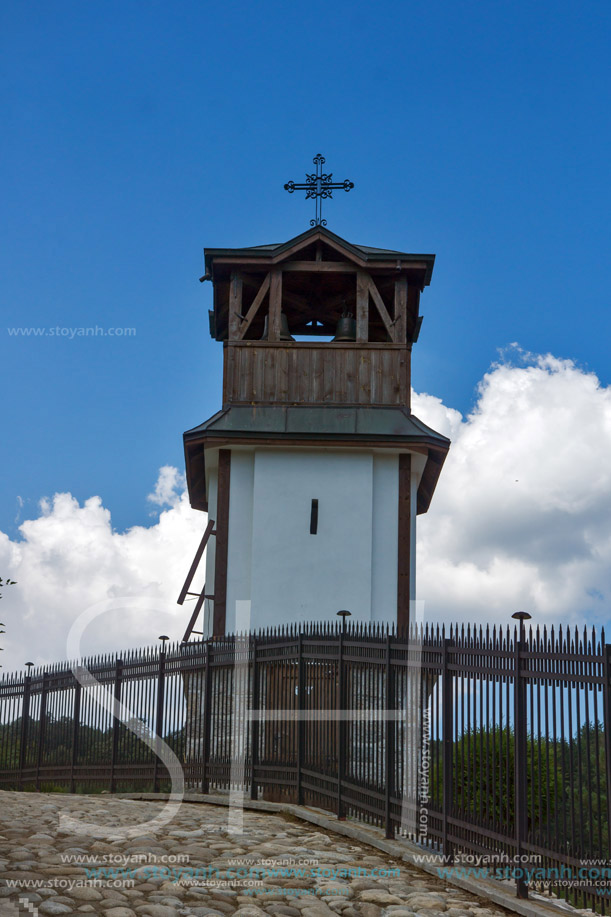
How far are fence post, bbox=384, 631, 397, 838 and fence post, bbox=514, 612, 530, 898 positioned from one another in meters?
2.31

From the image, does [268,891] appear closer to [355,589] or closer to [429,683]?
[429,683]

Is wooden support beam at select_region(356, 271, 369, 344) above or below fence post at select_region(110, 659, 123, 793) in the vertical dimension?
above

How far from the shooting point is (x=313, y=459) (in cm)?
1950

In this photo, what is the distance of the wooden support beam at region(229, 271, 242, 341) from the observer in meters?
20.3

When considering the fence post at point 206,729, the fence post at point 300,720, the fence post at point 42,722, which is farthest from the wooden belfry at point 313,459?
the fence post at point 300,720

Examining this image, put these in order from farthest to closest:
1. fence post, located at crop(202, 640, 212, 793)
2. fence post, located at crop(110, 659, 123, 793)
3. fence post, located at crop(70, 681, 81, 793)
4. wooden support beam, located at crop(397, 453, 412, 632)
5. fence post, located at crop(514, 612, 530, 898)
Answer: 1. wooden support beam, located at crop(397, 453, 412, 632)
2. fence post, located at crop(70, 681, 81, 793)
3. fence post, located at crop(110, 659, 123, 793)
4. fence post, located at crop(202, 640, 212, 793)
5. fence post, located at crop(514, 612, 530, 898)

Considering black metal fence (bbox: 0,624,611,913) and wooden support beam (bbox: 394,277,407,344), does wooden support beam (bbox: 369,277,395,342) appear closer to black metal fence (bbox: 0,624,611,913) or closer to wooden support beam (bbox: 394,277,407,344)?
wooden support beam (bbox: 394,277,407,344)

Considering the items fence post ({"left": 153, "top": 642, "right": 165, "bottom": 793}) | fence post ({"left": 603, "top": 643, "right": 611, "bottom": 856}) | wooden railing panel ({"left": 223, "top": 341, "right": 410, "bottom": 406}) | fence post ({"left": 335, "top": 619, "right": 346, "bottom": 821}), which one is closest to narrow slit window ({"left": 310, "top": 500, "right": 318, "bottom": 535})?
wooden railing panel ({"left": 223, "top": 341, "right": 410, "bottom": 406})

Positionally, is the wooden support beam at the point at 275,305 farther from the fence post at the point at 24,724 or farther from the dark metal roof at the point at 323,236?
the fence post at the point at 24,724

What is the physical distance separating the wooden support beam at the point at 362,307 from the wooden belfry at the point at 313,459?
28 millimetres

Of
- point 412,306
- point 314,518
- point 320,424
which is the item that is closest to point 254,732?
point 314,518

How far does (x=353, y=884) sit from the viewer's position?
28.5 ft

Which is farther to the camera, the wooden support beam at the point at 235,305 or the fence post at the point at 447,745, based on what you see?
the wooden support beam at the point at 235,305

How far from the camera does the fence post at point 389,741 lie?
10.5 meters
